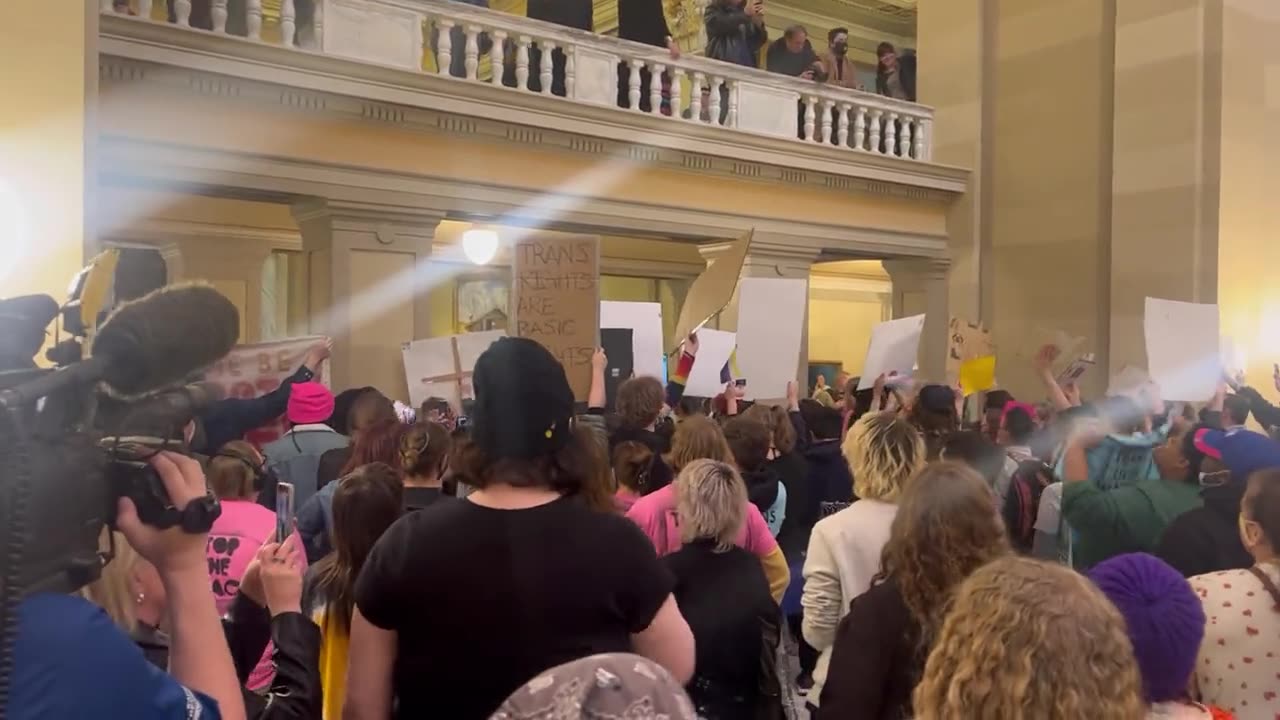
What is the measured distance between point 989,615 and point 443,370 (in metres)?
5.06

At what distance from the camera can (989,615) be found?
154cm

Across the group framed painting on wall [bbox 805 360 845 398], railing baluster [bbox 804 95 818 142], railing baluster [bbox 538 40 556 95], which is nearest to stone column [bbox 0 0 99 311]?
railing baluster [bbox 538 40 556 95]

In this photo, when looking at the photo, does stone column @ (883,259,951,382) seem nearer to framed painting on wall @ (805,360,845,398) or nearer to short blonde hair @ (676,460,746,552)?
framed painting on wall @ (805,360,845,398)

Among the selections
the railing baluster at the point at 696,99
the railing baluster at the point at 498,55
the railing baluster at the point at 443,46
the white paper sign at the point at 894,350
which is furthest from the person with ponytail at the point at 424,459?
the railing baluster at the point at 696,99

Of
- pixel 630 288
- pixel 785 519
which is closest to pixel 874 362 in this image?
pixel 785 519

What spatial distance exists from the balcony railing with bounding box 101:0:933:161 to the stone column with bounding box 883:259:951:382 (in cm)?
132

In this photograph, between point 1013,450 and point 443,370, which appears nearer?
point 1013,450

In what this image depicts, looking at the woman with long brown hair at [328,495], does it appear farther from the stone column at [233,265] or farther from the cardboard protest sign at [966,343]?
the stone column at [233,265]

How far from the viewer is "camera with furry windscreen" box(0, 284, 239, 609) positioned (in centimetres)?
118

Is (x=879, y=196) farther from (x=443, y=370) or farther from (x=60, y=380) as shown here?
(x=60, y=380)

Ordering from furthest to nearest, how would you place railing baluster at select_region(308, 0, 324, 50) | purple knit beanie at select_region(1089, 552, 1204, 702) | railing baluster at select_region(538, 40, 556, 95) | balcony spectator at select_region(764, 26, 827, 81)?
1. balcony spectator at select_region(764, 26, 827, 81)
2. railing baluster at select_region(538, 40, 556, 95)
3. railing baluster at select_region(308, 0, 324, 50)
4. purple knit beanie at select_region(1089, 552, 1204, 702)

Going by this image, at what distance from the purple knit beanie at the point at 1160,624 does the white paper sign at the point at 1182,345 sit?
5.72 m

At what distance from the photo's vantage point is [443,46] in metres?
7.98

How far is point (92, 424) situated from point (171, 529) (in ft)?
0.73
